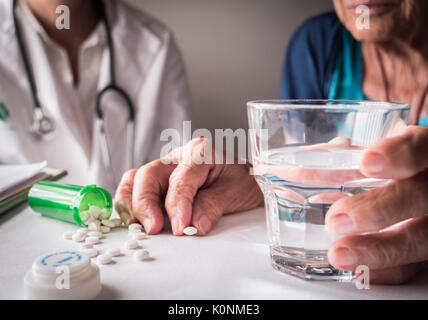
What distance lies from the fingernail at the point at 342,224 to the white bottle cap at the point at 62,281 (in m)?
0.19

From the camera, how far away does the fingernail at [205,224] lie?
0.44 meters

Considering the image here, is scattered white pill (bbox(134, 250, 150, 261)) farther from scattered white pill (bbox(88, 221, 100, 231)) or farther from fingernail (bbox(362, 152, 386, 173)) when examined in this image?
fingernail (bbox(362, 152, 386, 173))

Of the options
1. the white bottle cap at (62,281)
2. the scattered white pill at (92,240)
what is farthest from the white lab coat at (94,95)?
the white bottle cap at (62,281)

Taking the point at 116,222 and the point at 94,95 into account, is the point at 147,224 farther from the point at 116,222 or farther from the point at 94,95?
the point at 94,95

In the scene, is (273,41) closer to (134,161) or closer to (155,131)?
(155,131)

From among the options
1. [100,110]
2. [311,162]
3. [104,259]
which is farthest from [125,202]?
[100,110]

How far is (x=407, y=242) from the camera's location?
0.33m

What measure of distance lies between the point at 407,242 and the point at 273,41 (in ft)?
4.13

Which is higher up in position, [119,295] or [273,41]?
[273,41]

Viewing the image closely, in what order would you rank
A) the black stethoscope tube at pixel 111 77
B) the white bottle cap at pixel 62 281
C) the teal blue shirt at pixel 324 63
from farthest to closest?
1. the black stethoscope tube at pixel 111 77
2. the teal blue shirt at pixel 324 63
3. the white bottle cap at pixel 62 281

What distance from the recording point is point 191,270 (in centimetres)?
35

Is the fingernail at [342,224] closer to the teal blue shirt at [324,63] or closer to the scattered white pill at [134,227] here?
the scattered white pill at [134,227]

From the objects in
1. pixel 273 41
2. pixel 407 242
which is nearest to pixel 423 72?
pixel 273 41
